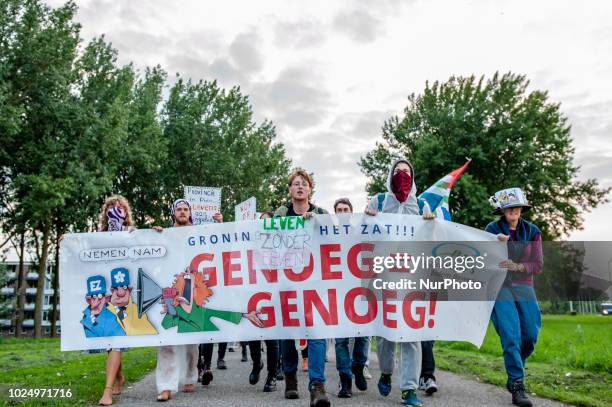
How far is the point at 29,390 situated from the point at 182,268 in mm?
2170

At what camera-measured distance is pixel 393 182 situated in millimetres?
6992

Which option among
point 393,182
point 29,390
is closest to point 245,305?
point 393,182

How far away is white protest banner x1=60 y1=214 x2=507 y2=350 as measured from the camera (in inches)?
267

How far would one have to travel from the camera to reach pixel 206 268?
7.22 meters

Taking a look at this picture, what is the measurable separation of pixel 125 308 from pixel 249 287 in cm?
142

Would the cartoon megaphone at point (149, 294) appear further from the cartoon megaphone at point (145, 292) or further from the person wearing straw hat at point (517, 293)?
the person wearing straw hat at point (517, 293)

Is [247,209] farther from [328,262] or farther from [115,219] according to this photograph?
[328,262]

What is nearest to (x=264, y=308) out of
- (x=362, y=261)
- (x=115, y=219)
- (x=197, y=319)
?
(x=197, y=319)

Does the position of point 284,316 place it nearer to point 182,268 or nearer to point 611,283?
point 182,268

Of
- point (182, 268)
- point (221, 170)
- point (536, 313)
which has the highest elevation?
point (221, 170)

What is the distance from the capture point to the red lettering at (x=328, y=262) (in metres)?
6.94

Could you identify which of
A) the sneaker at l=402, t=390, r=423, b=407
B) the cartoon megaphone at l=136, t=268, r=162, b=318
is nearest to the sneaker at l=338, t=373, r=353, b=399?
the sneaker at l=402, t=390, r=423, b=407

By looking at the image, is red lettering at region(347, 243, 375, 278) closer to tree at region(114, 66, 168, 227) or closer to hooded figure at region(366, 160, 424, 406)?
hooded figure at region(366, 160, 424, 406)

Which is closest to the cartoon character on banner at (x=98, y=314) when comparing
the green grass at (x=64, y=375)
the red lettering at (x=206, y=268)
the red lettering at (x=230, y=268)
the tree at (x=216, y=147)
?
the green grass at (x=64, y=375)
